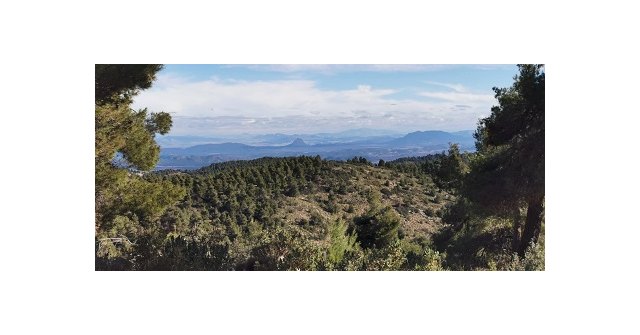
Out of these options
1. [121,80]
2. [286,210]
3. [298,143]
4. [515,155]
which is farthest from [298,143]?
[515,155]

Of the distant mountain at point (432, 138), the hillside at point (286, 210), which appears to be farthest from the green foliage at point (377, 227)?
the distant mountain at point (432, 138)

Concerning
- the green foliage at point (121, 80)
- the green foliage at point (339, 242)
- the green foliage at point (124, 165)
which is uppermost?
the green foliage at point (121, 80)

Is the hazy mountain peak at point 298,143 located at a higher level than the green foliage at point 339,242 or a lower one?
higher

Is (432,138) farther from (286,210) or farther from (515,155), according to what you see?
(286,210)

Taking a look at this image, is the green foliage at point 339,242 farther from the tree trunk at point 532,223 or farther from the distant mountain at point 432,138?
the tree trunk at point 532,223
